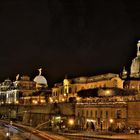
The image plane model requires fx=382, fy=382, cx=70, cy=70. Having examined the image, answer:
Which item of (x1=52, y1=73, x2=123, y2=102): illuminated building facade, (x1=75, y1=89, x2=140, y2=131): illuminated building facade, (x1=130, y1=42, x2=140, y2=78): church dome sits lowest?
(x1=75, y1=89, x2=140, y2=131): illuminated building facade

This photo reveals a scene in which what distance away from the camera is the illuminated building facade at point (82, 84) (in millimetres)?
132425

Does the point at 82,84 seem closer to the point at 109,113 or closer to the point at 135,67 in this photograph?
the point at 135,67

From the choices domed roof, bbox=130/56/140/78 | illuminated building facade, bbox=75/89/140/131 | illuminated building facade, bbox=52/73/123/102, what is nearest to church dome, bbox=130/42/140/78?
domed roof, bbox=130/56/140/78

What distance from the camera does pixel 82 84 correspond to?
148 m

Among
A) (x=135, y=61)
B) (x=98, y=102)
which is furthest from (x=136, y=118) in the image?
(x=135, y=61)

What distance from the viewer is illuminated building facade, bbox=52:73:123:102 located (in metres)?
132

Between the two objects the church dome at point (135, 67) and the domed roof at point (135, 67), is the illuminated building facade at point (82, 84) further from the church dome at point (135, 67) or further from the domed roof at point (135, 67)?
the domed roof at point (135, 67)

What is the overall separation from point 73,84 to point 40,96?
28632 millimetres

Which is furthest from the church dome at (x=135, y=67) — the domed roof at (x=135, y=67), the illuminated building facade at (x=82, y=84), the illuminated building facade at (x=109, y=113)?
the illuminated building facade at (x=109, y=113)

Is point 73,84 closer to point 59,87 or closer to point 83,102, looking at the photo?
point 59,87

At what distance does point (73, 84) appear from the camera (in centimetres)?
14900

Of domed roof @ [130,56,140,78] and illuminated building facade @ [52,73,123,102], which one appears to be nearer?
illuminated building facade @ [52,73,123,102]

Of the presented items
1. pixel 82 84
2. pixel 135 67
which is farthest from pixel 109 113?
pixel 135 67

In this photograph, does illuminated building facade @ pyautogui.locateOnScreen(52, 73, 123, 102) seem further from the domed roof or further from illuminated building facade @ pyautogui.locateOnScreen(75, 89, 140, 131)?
illuminated building facade @ pyautogui.locateOnScreen(75, 89, 140, 131)
